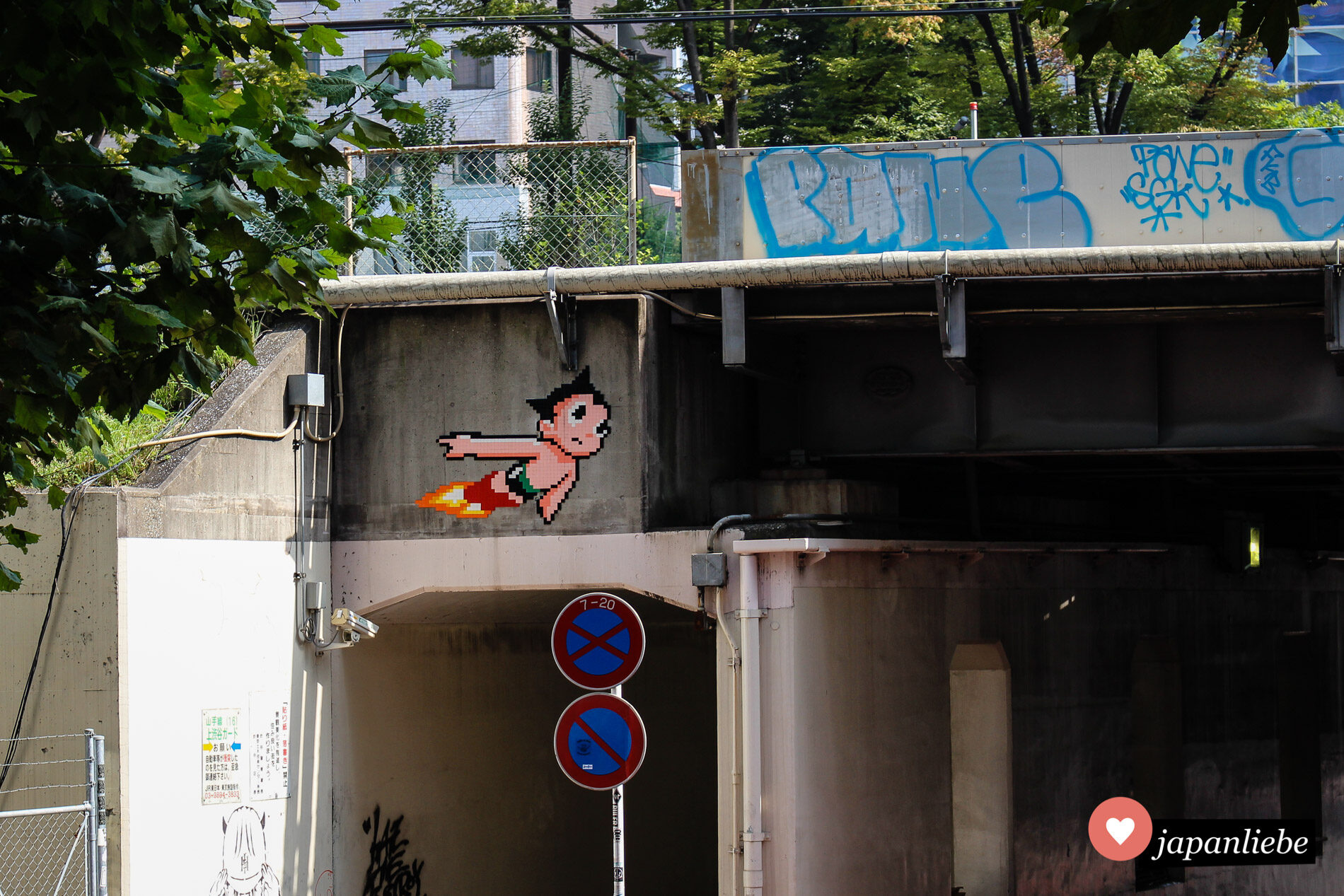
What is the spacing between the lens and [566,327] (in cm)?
1273

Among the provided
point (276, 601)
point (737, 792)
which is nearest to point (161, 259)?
point (276, 601)

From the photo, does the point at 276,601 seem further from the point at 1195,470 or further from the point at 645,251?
the point at 1195,470

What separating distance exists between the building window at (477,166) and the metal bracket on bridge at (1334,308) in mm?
7383

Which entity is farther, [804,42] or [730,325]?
[804,42]

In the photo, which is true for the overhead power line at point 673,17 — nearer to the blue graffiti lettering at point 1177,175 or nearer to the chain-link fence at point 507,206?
the chain-link fence at point 507,206

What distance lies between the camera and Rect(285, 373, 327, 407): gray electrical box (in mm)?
12273

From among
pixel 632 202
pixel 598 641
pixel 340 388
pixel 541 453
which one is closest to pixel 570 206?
pixel 632 202

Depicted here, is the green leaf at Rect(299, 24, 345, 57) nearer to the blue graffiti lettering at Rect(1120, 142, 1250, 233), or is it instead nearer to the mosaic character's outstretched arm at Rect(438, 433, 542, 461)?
the mosaic character's outstretched arm at Rect(438, 433, 542, 461)

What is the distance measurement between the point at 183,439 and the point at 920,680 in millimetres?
7550

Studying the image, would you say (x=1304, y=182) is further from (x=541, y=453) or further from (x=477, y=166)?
(x=477, y=166)

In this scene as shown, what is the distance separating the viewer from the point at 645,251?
14422 millimetres

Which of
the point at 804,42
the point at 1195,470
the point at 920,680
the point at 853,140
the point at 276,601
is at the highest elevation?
the point at 804,42

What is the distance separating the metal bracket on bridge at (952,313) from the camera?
11.8 meters

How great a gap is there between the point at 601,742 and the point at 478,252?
5944 mm
